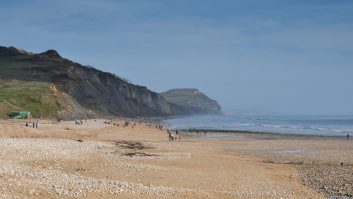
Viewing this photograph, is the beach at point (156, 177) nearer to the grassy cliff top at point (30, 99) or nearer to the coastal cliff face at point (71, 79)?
the grassy cliff top at point (30, 99)

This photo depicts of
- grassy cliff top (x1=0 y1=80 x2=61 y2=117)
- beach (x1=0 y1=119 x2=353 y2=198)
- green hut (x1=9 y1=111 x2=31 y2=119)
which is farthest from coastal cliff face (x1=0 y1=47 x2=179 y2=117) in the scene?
beach (x1=0 y1=119 x2=353 y2=198)

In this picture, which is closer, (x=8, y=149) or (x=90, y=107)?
(x=8, y=149)

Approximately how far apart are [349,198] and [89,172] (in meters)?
13.9

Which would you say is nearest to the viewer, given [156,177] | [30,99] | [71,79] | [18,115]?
[156,177]

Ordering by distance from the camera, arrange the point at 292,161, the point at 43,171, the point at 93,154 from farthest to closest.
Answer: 1. the point at 292,161
2. the point at 93,154
3. the point at 43,171

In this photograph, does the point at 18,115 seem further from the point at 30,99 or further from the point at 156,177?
the point at 156,177

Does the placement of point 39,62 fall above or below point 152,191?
above

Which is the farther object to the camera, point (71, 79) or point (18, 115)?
point (71, 79)

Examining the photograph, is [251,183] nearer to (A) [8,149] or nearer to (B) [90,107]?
(A) [8,149]

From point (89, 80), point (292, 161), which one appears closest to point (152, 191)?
point (292, 161)

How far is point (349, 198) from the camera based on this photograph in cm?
2494

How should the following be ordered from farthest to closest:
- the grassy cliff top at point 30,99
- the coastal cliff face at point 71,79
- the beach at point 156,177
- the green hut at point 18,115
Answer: the coastal cliff face at point 71,79, the grassy cliff top at point 30,99, the green hut at point 18,115, the beach at point 156,177

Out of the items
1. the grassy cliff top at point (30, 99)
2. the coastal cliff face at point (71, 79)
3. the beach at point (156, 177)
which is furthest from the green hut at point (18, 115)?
the beach at point (156, 177)

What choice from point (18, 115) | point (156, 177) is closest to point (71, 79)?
point (18, 115)
